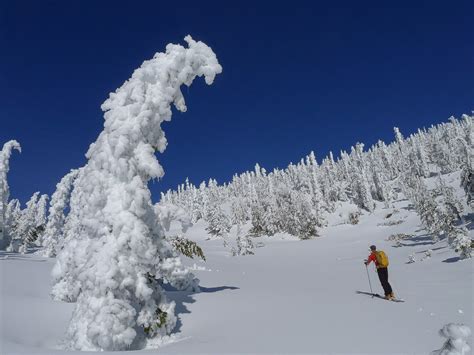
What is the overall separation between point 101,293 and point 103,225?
152 cm

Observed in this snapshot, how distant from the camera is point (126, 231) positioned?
8484mm

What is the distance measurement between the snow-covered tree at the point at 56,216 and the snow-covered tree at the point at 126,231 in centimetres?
1632

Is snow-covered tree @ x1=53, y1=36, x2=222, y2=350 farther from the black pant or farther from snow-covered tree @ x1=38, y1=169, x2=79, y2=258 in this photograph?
snow-covered tree @ x1=38, y1=169, x2=79, y2=258

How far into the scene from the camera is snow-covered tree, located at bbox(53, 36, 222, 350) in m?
7.90

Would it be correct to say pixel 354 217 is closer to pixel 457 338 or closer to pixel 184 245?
pixel 184 245

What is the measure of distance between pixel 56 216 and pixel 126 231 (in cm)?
2005

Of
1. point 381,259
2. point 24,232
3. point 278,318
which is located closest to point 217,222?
point 24,232

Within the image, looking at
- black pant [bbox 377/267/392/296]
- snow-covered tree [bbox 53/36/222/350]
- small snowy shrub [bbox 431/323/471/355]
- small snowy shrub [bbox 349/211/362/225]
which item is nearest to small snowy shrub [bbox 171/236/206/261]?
snow-covered tree [bbox 53/36/222/350]

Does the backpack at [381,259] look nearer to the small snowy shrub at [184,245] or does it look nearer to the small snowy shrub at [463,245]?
the small snowy shrub at [463,245]

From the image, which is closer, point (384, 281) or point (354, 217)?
point (384, 281)

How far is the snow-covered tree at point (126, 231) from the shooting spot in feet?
25.9

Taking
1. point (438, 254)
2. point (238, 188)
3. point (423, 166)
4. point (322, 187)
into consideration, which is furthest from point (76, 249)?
point (238, 188)

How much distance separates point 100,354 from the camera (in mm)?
6676

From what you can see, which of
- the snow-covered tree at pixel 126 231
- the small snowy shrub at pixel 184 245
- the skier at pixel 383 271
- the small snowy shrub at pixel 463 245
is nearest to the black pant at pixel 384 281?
the skier at pixel 383 271
